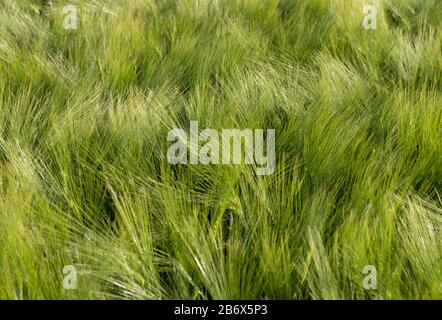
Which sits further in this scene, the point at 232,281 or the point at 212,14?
the point at 212,14

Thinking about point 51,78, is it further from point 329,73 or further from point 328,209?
point 328,209

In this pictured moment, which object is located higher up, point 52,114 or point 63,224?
point 52,114

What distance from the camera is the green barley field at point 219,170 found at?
29.8 inches

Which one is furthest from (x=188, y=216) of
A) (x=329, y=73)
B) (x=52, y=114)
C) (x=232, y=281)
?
(x=329, y=73)

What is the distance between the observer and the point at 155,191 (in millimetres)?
957

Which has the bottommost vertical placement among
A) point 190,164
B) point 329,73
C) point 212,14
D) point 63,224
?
point 63,224

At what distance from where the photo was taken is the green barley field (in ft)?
2.48

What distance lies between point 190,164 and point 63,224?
0.97ft

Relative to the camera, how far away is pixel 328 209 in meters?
0.88

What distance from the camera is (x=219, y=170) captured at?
96cm
